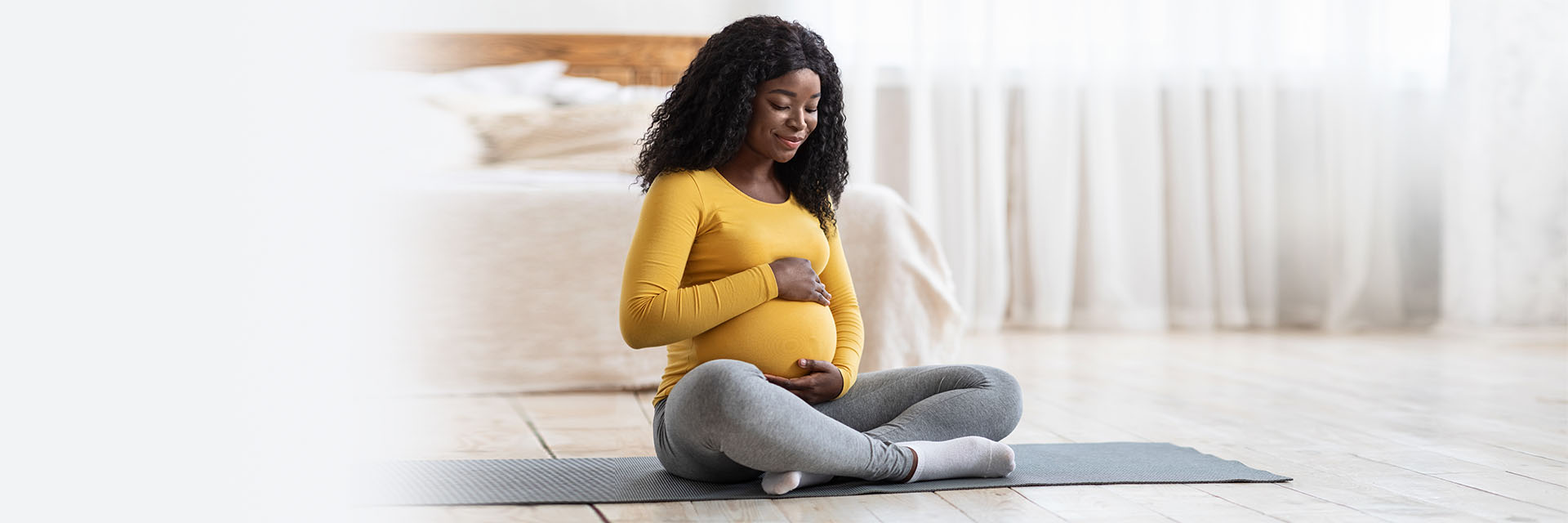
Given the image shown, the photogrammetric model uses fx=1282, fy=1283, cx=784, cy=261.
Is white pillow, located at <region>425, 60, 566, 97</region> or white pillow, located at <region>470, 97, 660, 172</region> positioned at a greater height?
white pillow, located at <region>425, 60, 566, 97</region>

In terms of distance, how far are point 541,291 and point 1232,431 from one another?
3.92ft

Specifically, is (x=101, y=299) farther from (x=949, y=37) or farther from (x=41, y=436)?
(x=949, y=37)

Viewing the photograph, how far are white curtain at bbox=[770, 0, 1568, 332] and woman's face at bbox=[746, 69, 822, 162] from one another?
2397 mm

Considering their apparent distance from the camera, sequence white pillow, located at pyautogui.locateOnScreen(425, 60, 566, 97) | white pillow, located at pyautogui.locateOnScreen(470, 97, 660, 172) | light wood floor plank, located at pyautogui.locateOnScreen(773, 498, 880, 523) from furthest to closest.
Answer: white pillow, located at pyautogui.locateOnScreen(425, 60, 566, 97), white pillow, located at pyautogui.locateOnScreen(470, 97, 660, 172), light wood floor plank, located at pyautogui.locateOnScreen(773, 498, 880, 523)

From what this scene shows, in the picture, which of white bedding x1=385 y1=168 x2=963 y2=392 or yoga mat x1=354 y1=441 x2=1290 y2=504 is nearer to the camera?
yoga mat x1=354 y1=441 x2=1290 y2=504

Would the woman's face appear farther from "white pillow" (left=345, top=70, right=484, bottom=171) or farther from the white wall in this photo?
the white wall

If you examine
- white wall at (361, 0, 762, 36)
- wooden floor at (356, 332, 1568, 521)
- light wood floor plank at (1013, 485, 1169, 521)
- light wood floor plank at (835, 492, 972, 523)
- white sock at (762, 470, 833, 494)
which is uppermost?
white wall at (361, 0, 762, 36)

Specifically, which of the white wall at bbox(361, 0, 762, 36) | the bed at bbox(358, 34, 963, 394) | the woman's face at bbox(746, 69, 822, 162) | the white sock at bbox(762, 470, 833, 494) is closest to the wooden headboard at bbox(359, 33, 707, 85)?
the white wall at bbox(361, 0, 762, 36)

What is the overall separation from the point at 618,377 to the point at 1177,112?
2.25 meters

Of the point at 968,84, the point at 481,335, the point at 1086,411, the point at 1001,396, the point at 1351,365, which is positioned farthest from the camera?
the point at 968,84

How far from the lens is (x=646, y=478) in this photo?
1.44 metres

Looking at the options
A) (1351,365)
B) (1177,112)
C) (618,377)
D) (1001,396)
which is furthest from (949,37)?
(1001,396)

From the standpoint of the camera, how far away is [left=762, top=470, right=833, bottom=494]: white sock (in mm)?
1328

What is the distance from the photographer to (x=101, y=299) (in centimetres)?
50
